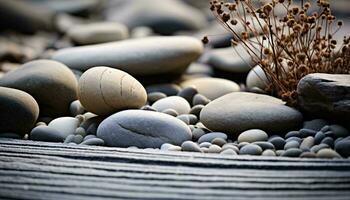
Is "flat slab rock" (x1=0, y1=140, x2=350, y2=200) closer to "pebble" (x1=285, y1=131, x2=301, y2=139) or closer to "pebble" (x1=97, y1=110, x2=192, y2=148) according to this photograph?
"pebble" (x1=97, y1=110, x2=192, y2=148)

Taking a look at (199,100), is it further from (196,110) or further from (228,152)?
(228,152)

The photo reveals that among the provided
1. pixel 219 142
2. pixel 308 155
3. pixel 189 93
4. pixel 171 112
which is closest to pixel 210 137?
pixel 219 142

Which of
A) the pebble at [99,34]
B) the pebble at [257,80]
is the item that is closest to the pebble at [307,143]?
the pebble at [257,80]

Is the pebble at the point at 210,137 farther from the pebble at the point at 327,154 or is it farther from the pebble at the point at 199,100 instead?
the pebble at the point at 199,100

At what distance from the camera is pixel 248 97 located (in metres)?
2.83

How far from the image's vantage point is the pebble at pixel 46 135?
2684 millimetres

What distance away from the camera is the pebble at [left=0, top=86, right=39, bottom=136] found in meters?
2.71

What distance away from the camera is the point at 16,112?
8.96 feet

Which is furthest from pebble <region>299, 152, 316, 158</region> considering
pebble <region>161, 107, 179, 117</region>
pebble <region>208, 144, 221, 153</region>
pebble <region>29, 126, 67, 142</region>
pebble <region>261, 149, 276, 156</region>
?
pebble <region>29, 126, 67, 142</region>

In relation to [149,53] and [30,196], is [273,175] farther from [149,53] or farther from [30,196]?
[149,53]

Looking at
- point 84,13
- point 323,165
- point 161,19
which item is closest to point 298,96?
point 323,165

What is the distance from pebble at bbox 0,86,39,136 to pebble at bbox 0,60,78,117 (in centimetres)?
21

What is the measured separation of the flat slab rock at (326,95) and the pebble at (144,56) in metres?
1.07

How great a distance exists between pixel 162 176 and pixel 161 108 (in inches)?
38.3
